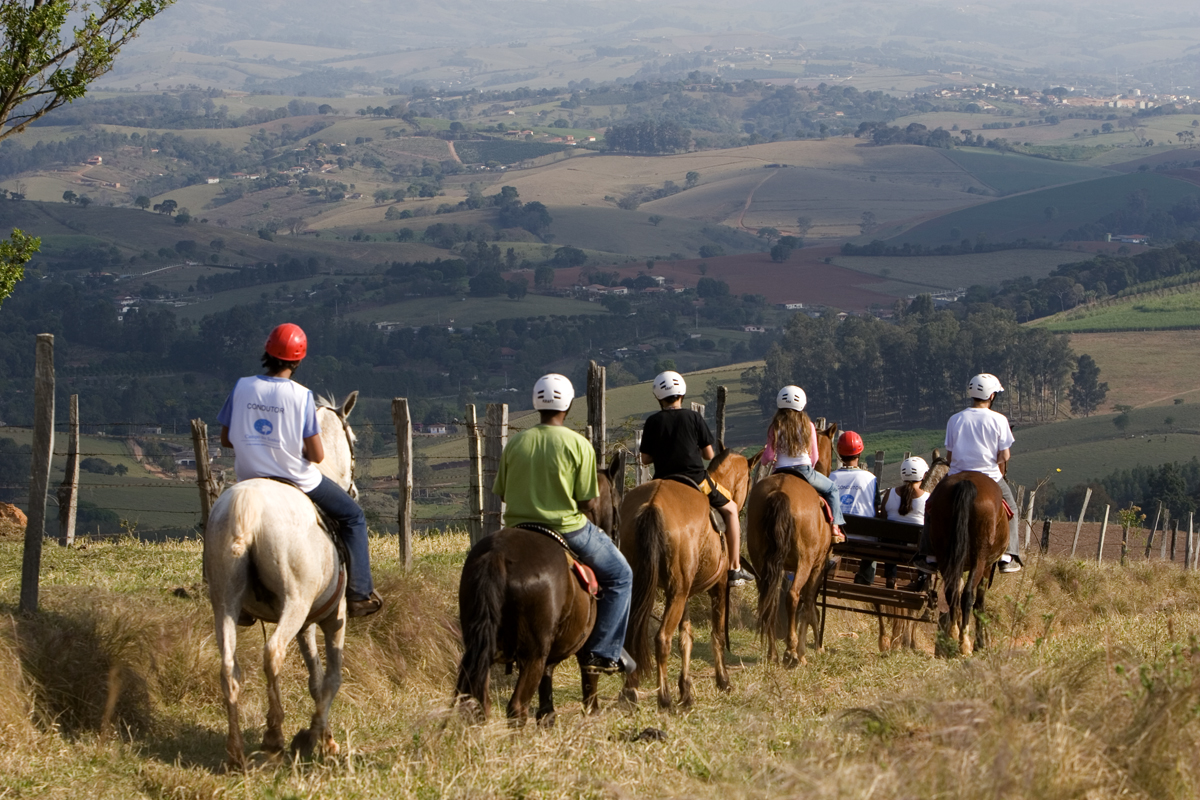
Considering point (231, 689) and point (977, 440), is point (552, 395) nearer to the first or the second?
point (231, 689)

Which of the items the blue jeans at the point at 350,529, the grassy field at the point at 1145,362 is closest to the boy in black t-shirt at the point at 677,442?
the blue jeans at the point at 350,529

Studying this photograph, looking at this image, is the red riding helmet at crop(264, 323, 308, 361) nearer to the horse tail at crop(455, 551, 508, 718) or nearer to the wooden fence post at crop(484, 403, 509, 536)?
the horse tail at crop(455, 551, 508, 718)

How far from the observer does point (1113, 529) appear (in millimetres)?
49281

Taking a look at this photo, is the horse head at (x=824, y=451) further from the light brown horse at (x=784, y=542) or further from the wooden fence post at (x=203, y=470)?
the wooden fence post at (x=203, y=470)

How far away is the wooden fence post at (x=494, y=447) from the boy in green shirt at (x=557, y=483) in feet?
16.4

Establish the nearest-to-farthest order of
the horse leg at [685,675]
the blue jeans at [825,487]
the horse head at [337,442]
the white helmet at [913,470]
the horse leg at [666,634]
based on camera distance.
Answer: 1. the horse head at [337,442]
2. the horse leg at [666,634]
3. the horse leg at [685,675]
4. the blue jeans at [825,487]
5. the white helmet at [913,470]

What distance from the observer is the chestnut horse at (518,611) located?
718 centimetres

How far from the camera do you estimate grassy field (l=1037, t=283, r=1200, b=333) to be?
12106 cm

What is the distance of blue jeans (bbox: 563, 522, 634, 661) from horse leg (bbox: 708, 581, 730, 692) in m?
2.01

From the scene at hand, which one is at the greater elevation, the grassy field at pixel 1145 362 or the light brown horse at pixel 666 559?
the light brown horse at pixel 666 559

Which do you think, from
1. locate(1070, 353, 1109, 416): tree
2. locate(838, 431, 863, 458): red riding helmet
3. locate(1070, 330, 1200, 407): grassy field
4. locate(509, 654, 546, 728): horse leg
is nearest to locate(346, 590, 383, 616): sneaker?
locate(509, 654, 546, 728): horse leg

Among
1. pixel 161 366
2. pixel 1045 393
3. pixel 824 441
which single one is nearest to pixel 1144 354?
pixel 1045 393

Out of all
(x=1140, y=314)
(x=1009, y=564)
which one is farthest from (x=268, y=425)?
(x=1140, y=314)

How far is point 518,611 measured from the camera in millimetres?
7309
